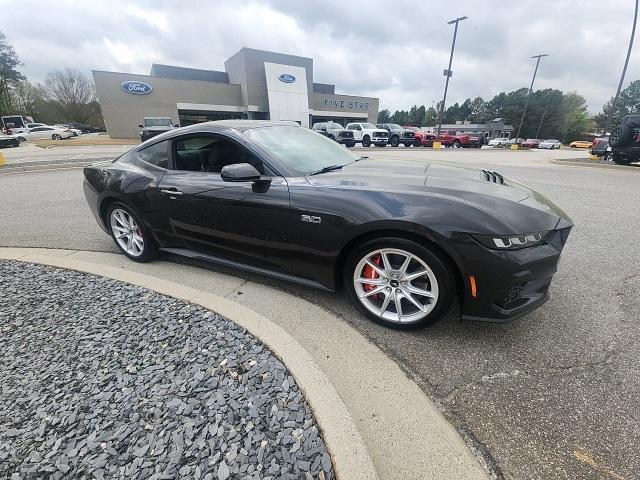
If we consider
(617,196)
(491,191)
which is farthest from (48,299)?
(617,196)

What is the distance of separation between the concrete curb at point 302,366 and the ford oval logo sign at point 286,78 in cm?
4168

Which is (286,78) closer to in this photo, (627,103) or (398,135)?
(398,135)

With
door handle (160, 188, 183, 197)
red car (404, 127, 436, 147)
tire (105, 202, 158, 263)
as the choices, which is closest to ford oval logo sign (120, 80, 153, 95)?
red car (404, 127, 436, 147)

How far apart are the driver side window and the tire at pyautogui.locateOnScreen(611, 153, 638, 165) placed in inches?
640

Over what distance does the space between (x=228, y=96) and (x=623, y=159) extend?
38183 millimetres

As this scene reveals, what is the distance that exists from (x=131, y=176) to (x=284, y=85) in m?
41.4

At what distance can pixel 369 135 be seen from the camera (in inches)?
995

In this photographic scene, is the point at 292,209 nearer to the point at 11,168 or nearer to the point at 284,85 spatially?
the point at 11,168

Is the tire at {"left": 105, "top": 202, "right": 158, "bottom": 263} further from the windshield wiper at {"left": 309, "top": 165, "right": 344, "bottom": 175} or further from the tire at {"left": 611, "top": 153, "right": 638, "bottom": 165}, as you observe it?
the tire at {"left": 611, "top": 153, "right": 638, "bottom": 165}

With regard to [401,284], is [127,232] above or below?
below

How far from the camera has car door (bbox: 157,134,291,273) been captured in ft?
8.40

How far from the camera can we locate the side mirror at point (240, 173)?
2432 mm

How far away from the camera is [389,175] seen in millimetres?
2594

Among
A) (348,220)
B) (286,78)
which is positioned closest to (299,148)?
(348,220)
